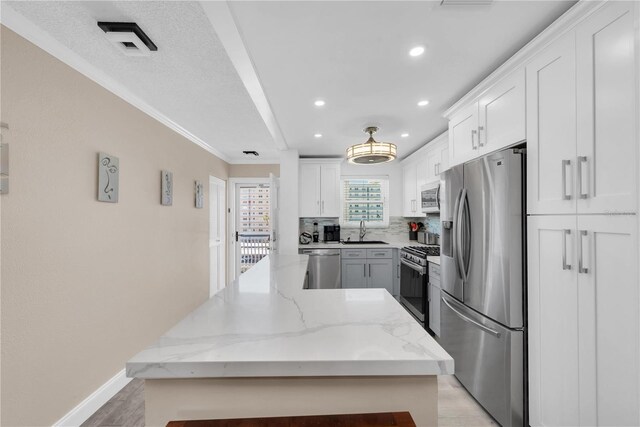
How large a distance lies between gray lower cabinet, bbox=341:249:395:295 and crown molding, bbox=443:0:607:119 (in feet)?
8.70

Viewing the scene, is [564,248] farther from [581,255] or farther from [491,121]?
[491,121]

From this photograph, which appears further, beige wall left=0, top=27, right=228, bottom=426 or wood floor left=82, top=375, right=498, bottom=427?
wood floor left=82, top=375, right=498, bottom=427

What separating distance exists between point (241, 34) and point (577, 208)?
1.99m

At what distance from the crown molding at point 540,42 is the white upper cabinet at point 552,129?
1.6 inches

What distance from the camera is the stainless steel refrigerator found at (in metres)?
1.69

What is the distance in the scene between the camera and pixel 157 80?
7.19 feet

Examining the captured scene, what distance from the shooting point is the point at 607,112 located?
1215 millimetres

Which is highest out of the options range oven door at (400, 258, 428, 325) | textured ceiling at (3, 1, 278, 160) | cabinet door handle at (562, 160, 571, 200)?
textured ceiling at (3, 1, 278, 160)

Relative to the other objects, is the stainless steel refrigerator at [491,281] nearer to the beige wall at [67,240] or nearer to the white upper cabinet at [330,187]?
the white upper cabinet at [330,187]

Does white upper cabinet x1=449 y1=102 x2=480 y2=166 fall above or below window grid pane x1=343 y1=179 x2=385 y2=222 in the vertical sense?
above

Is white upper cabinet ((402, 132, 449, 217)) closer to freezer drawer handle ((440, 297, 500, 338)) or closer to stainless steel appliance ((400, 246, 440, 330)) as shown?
stainless steel appliance ((400, 246, 440, 330))

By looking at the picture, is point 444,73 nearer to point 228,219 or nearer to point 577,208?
point 577,208

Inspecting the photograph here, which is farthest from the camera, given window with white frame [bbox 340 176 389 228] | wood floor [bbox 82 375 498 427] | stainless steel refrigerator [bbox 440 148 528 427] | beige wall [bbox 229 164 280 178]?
beige wall [bbox 229 164 280 178]

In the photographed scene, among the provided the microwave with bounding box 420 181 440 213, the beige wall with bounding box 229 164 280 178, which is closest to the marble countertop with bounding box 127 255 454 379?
the microwave with bounding box 420 181 440 213
